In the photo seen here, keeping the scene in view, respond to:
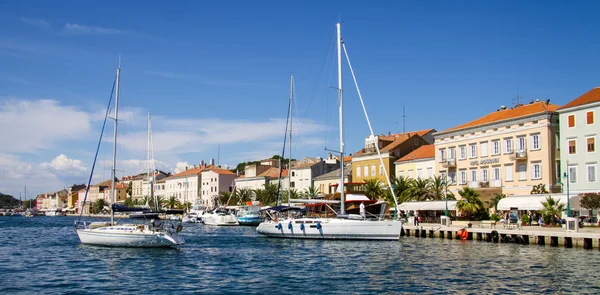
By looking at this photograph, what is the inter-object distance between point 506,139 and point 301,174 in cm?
5509

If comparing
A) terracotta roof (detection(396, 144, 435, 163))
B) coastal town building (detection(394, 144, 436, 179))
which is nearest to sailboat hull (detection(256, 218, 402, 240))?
coastal town building (detection(394, 144, 436, 179))

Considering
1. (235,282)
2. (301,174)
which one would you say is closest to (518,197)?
(235,282)

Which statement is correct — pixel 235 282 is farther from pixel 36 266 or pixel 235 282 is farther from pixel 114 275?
pixel 36 266

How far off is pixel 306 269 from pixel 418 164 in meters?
50.5

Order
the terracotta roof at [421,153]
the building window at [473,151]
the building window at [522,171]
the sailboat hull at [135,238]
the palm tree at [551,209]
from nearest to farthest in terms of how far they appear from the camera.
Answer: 1. the sailboat hull at [135,238]
2. the palm tree at [551,209]
3. the building window at [522,171]
4. the building window at [473,151]
5. the terracotta roof at [421,153]

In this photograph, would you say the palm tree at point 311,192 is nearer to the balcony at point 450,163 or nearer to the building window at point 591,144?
the balcony at point 450,163

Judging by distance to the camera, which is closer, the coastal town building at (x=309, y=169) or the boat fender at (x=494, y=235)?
the boat fender at (x=494, y=235)

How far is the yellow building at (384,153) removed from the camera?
89.3m

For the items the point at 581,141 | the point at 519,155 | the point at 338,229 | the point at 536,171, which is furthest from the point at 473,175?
the point at 338,229

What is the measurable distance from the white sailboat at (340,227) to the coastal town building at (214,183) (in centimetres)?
8957

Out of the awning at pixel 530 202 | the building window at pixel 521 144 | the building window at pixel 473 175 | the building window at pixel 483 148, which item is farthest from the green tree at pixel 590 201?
the building window at pixel 473 175

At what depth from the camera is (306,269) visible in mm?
34469

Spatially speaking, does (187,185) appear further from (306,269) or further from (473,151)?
(306,269)

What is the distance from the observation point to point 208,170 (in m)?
153
